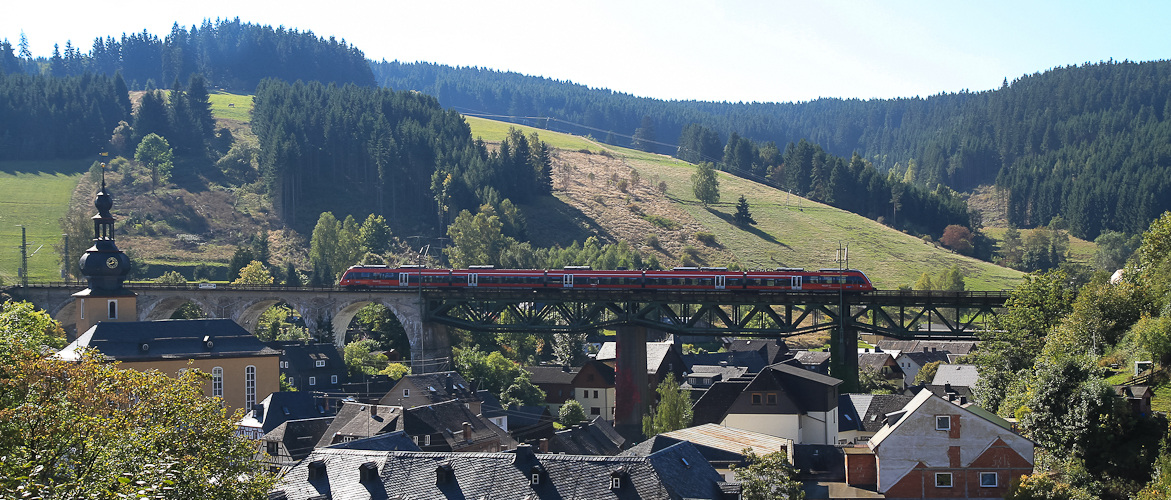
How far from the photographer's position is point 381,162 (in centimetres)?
16038

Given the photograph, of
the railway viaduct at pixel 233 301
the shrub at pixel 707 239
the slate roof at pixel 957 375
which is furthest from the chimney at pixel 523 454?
the shrub at pixel 707 239

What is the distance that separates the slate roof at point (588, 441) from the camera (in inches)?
2084

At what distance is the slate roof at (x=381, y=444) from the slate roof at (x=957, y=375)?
46.4m

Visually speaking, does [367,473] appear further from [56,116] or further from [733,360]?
[56,116]

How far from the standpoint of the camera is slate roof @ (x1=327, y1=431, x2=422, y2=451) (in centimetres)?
3988

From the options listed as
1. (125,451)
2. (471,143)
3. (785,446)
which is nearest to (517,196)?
(471,143)

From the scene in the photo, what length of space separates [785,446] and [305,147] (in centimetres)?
12398

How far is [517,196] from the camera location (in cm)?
15875

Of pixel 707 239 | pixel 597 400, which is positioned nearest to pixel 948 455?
pixel 597 400

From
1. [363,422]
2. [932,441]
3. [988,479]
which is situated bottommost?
[363,422]

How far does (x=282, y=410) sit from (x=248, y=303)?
36.4 metres

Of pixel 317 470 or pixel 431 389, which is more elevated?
pixel 317 470

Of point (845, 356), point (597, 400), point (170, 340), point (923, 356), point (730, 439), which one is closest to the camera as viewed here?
point (730, 439)

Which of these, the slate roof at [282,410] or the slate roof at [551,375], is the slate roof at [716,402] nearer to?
the slate roof at [551,375]
